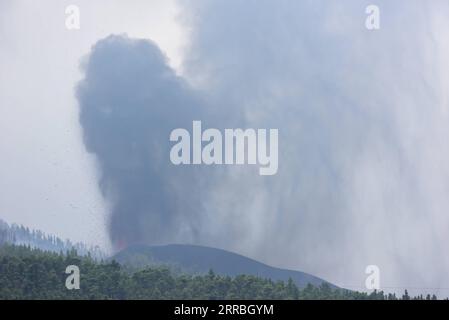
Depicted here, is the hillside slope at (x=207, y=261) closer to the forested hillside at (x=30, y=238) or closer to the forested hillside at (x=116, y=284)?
the forested hillside at (x=116, y=284)

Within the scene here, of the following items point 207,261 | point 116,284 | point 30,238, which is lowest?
point 116,284

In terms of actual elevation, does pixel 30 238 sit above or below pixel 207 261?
above

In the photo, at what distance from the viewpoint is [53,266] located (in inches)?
511

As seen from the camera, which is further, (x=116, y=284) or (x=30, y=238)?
(x=116, y=284)

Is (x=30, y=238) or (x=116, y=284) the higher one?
(x=30, y=238)

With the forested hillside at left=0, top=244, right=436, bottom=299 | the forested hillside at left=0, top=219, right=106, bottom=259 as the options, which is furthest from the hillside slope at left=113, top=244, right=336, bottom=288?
the forested hillside at left=0, top=219, right=106, bottom=259

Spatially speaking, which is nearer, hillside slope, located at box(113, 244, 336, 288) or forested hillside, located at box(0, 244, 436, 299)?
forested hillside, located at box(0, 244, 436, 299)

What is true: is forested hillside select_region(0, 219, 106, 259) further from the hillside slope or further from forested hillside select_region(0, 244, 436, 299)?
the hillside slope

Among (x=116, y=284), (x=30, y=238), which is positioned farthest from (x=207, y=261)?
(x=30, y=238)

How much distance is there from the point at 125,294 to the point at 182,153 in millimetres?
1871

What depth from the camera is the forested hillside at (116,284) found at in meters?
12.9

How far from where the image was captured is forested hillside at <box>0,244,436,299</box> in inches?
508

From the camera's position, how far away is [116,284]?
13.1 metres

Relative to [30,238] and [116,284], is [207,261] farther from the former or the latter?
[30,238]
